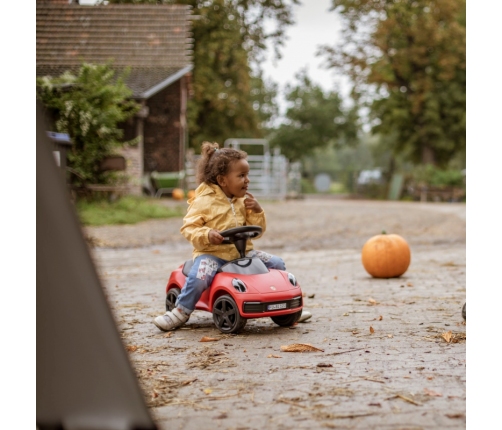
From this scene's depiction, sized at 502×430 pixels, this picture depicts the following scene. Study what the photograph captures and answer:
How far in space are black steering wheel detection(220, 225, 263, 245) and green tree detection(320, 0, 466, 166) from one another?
1380 inches

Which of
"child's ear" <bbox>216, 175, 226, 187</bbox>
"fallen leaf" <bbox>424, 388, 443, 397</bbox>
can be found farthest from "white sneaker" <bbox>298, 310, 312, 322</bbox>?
"fallen leaf" <bbox>424, 388, 443, 397</bbox>

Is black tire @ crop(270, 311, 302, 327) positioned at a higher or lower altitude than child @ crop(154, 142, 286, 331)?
lower

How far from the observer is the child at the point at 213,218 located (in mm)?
5109

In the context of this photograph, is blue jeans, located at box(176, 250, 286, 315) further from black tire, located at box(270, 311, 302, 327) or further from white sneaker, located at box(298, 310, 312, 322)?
white sneaker, located at box(298, 310, 312, 322)

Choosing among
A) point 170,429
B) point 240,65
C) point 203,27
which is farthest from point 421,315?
point 240,65

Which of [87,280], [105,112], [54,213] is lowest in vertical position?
[87,280]

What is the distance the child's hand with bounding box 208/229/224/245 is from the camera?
195 inches

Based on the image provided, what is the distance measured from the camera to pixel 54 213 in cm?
232

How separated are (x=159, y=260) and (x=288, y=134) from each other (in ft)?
171

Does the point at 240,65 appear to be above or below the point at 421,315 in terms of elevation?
above

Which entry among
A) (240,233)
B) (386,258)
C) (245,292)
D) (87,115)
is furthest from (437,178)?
(245,292)

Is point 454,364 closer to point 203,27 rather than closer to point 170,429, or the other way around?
point 170,429

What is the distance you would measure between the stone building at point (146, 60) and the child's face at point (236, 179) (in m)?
13.1

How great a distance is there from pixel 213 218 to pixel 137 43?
20.9 metres
